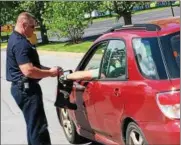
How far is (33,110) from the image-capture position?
6430mm

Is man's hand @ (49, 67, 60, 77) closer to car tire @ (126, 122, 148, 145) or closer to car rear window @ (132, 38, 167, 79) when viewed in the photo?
car rear window @ (132, 38, 167, 79)

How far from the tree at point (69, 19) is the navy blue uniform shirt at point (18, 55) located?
22.8m

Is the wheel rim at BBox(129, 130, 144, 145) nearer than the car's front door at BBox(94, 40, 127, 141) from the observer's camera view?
Yes

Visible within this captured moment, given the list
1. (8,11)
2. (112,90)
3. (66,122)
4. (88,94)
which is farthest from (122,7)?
(112,90)

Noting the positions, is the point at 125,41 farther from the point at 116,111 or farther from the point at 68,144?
the point at 68,144

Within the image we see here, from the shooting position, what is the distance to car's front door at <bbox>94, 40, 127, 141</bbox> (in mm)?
5703

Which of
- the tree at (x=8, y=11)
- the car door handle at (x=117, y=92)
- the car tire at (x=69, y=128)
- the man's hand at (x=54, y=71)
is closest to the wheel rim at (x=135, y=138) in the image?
the car door handle at (x=117, y=92)

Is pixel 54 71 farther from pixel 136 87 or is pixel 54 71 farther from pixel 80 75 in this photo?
pixel 136 87

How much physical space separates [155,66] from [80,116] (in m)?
2.02

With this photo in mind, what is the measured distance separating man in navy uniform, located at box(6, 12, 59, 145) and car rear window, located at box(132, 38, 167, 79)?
1.40 meters

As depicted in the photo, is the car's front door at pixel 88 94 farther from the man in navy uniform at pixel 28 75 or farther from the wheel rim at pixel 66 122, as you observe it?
the wheel rim at pixel 66 122

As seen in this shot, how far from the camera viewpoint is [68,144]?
7.66 m

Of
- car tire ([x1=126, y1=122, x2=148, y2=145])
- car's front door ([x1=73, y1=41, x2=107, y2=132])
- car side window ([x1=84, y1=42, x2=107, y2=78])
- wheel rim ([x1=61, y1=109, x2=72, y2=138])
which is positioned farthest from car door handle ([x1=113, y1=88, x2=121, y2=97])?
wheel rim ([x1=61, y1=109, x2=72, y2=138])

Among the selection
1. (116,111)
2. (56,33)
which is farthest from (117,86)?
(56,33)
